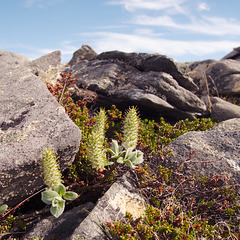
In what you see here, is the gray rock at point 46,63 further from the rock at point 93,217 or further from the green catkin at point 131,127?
the rock at point 93,217

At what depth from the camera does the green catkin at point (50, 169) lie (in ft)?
11.5

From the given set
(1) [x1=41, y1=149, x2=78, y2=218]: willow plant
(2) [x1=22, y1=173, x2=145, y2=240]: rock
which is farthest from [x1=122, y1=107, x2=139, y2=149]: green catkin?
(1) [x1=41, y1=149, x2=78, y2=218]: willow plant

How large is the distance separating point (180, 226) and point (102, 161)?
164cm

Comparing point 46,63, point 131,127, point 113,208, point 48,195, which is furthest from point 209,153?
point 46,63

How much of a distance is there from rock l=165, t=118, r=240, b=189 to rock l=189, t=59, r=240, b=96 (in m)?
5.96

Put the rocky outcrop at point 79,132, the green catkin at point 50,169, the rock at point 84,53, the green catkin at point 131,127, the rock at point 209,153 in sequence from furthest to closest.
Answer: the rock at point 84,53 < the rock at point 209,153 < the green catkin at point 131,127 < the rocky outcrop at point 79,132 < the green catkin at point 50,169

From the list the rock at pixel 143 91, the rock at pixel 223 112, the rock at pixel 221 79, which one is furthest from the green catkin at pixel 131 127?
the rock at pixel 221 79

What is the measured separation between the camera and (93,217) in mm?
3729

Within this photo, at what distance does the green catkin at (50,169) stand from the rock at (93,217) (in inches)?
26.2

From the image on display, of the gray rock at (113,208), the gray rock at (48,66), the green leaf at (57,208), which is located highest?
the gray rock at (48,66)

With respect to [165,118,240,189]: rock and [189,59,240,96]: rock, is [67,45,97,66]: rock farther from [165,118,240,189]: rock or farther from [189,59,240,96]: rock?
[165,118,240,189]: rock

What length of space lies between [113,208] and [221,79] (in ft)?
32.4

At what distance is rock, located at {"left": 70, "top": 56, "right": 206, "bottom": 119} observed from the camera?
7375mm

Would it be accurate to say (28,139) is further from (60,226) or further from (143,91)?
(143,91)
